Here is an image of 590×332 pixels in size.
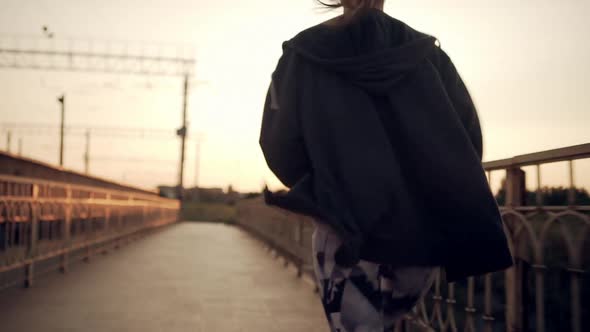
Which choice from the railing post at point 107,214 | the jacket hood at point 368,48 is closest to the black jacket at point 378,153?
the jacket hood at point 368,48

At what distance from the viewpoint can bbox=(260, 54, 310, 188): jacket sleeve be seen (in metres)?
1.60

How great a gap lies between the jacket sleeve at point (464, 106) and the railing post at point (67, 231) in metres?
7.03

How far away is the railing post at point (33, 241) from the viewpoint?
6488 mm

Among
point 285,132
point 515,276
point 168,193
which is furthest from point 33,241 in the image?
point 168,193

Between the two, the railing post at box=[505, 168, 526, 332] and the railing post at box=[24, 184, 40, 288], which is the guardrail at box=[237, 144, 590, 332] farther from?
the railing post at box=[24, 184, 40, 288]

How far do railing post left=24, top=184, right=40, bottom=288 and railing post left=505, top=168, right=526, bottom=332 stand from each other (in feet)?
16.9

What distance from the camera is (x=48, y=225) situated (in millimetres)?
7316

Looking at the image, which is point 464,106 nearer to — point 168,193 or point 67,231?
point 67,231

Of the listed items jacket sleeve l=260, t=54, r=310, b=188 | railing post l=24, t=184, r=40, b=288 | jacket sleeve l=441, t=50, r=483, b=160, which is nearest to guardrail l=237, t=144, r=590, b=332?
jacket sleeve l=260, t=54, r=310, b=188

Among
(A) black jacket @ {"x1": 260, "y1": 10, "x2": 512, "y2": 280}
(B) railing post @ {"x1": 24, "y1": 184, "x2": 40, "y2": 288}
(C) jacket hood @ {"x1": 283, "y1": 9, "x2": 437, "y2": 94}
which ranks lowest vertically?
(B) railing post @ {"x1": 24, "y1": 184, "x2": 40, "y2": 288}

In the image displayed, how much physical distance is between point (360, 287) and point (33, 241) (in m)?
5.83

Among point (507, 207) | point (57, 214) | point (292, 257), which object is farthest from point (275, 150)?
point (292, 257)

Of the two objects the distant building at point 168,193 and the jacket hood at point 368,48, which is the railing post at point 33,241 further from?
the distant building at point 168,193

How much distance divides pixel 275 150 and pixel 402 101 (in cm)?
34
